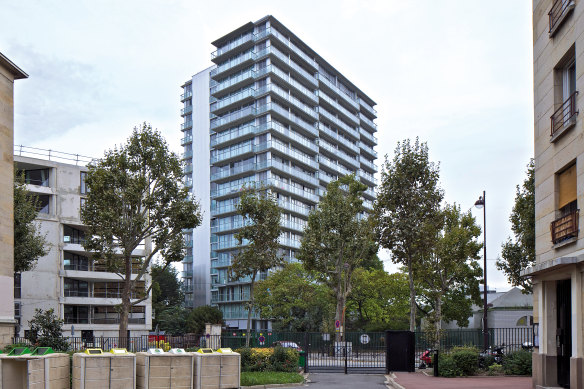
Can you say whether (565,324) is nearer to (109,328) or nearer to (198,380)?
(198,380)

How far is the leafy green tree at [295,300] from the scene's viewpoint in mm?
61438

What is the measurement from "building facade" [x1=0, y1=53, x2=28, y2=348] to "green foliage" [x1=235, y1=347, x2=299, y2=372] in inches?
380

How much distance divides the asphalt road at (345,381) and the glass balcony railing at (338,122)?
7031cm

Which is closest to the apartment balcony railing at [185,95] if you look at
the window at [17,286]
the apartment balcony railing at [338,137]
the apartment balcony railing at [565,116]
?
the apartment balcony railing at [338,137]

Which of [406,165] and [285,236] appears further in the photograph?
[285,236]

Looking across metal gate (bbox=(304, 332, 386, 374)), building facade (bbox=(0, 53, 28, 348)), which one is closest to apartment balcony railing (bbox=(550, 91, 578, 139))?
metal gate (bbox=(304, 332, 386, 374))

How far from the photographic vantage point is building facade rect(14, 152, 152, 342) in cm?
5122

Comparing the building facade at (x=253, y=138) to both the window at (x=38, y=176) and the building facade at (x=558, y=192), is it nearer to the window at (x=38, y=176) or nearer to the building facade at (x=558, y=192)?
the window at (x=38, y=176)

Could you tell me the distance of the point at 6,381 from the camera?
49.5 ft

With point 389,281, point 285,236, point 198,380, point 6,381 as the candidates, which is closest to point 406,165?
point 198,380

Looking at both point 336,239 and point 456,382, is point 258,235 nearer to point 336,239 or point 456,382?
point 336,239

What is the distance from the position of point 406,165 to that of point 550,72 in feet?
50.9

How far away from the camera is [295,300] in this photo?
203 ft

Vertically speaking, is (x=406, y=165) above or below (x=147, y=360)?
above
